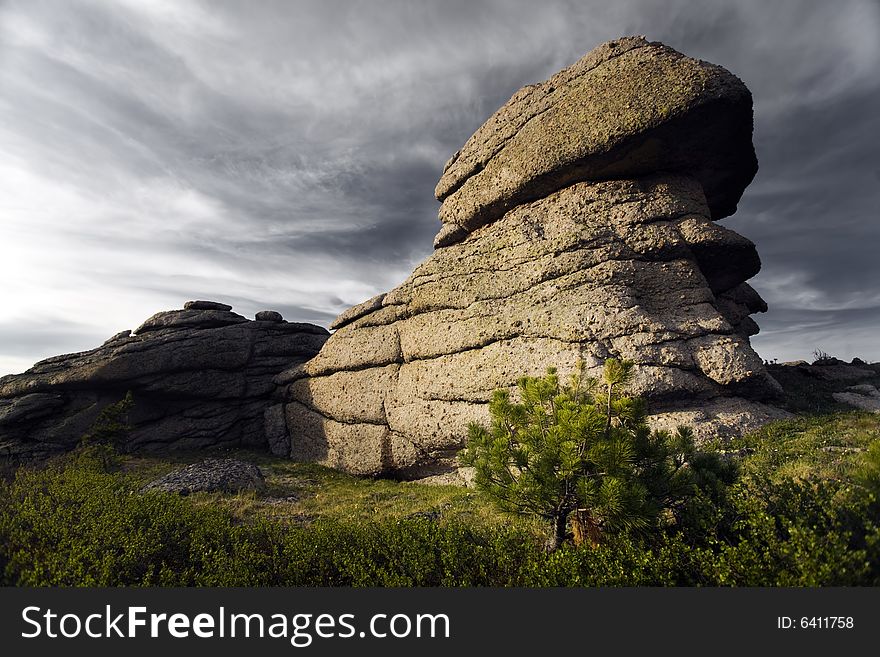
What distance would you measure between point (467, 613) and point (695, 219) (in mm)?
22337

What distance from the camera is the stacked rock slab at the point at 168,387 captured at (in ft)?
91.0

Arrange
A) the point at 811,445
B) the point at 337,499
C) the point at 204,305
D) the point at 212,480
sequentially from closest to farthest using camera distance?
the point at 811,445
the point at 212,480
the point at 337,499
the point at 204,305

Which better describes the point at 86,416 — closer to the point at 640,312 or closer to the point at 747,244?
the point at 640,312

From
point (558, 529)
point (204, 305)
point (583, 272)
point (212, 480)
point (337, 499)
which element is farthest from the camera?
point (204, 305)

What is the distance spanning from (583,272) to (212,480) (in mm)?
20329

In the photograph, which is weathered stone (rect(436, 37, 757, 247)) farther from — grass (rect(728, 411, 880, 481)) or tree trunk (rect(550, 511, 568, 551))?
tree trunk (rect(550, 511, 568, 551))

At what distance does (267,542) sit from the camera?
10227 millimetres

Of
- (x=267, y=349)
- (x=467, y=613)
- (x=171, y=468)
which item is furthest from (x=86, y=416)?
(x=467, y=613)

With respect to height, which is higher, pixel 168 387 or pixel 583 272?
pixel 583 272

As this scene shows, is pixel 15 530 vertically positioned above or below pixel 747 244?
below

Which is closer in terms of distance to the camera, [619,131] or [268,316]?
[619,131]

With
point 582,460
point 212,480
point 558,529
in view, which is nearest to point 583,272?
point 582,460

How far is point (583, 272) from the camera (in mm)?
19484

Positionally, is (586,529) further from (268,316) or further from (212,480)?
(268,316)
